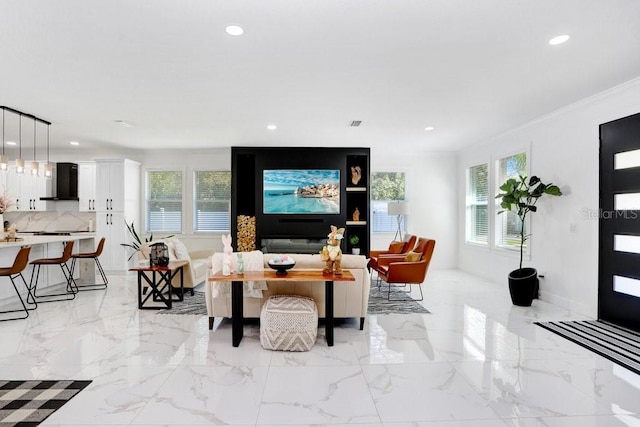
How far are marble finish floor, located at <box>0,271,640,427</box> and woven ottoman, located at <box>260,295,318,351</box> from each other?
4.3 inches

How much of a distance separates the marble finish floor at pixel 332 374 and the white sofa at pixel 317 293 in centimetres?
21

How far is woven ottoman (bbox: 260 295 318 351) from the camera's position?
3180mm

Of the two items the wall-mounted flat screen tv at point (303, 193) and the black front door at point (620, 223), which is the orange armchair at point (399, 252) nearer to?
the wall-mounted flat screen tv at point (303, 193)

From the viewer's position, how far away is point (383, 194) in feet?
26.0

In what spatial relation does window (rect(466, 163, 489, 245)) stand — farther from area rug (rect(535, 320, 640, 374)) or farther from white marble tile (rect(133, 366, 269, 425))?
white marble tile (rect(133, 366, 269, 425))

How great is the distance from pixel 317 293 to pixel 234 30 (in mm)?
2540

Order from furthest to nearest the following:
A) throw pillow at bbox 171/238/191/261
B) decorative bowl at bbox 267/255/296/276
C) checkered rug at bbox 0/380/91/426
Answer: throw pillow at bbox 171/238/191/261 < decorative bowl at bbox 267/255/296/276 < checkered rug at bbox 0/380/91/426

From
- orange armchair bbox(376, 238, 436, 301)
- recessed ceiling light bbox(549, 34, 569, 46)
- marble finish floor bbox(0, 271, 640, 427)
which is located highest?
recessed ceiling light bbox(549, 34, 569, 46)

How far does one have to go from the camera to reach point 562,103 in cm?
445

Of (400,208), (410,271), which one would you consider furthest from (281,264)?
(400,208)

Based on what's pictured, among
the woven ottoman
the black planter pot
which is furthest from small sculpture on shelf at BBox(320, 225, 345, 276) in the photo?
the black planter pot

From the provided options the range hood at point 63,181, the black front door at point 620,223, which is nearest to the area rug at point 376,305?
the black front door at point 620,223

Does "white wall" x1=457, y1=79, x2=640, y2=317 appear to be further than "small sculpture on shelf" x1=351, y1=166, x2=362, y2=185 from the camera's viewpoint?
No

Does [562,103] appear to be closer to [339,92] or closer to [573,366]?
[339,92]
